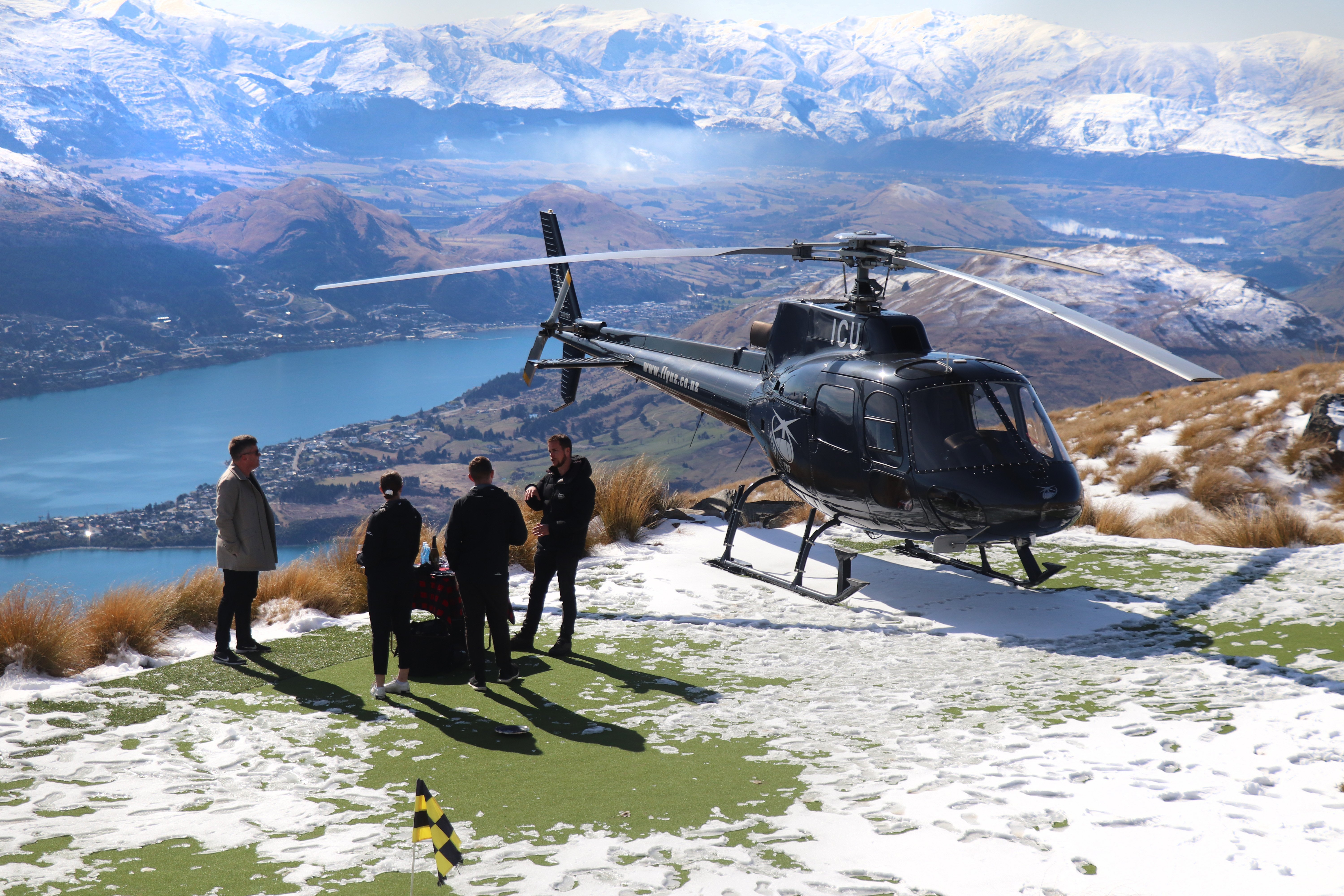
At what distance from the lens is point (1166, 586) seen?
8.95m

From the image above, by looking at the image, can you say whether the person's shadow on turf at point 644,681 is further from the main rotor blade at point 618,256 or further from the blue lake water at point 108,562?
the blue lake water at point 108,562

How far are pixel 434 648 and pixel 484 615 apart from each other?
0.59 metres

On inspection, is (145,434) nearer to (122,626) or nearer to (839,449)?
(122,626)

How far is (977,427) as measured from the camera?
7.94 meters

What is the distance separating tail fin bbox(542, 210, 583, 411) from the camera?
50.3 ft

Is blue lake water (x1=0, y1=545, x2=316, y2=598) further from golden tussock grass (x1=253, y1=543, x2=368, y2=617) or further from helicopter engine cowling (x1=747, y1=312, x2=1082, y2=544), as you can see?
helicopter engine cowling (x1=747, y1=312, x2=1082, y2=544)

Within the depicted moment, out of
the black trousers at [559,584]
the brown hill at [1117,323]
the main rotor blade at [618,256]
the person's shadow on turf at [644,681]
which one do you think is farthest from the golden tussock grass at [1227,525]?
the brown hill at [1117,323]

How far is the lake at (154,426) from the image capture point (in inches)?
5281

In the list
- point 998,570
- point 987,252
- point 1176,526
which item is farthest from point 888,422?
point 1176,526

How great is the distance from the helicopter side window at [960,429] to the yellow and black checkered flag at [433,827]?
5.94 meters

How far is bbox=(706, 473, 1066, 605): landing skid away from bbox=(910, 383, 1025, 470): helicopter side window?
905 mm

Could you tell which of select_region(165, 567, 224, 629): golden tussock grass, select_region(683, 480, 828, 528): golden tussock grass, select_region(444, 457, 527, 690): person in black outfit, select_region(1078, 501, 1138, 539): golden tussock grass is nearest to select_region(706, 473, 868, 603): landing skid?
select_region(683, 480, 828, 528): golden tussock grass

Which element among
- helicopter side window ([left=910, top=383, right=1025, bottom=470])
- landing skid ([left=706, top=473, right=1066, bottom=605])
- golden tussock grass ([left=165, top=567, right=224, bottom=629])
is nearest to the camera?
helicopter side window ([left=910, top=383, right=1025, bottom=470])

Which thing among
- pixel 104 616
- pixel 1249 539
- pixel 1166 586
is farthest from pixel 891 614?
pixel 104 616
